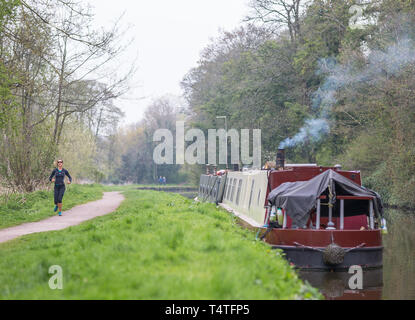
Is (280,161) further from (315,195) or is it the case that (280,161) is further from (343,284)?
(343,284)

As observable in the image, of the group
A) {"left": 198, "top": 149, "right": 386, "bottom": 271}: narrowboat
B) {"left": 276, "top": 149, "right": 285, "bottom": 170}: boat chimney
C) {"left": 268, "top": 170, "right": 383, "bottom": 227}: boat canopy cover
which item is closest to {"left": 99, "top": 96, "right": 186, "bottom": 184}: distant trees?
{"left": 276, "top": 149, "right": 285, "bottom": 170}: boat chimney

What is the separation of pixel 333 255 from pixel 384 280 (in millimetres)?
971

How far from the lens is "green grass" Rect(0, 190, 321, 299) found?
Answer: 493 cm

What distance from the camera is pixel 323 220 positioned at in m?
11.6

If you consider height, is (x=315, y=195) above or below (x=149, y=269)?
above

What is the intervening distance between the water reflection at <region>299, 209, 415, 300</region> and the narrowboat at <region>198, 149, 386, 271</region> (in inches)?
11.7

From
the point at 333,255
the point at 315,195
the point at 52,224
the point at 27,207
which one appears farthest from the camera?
the point at 27,207

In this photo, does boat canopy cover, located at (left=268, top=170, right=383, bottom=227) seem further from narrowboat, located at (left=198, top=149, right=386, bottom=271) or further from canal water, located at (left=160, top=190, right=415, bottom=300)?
canal water, located at (left=160, top=190, right=415, bottom=300)

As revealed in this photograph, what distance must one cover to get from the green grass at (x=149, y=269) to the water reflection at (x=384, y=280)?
2.07m

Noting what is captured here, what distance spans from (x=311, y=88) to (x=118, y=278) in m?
24.7

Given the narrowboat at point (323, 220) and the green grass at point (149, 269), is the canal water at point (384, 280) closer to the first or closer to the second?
the narrowboat at point (323, 220)

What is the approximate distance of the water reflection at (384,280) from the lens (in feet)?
26.7

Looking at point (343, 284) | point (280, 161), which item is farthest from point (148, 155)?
point (343, 284)

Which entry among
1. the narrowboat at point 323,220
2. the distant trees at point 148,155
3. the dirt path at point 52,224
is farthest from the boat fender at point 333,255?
the distant trees at point 148,155
